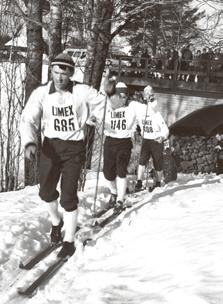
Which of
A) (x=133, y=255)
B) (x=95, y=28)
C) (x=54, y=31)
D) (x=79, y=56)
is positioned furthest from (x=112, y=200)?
(x=79, y=56)

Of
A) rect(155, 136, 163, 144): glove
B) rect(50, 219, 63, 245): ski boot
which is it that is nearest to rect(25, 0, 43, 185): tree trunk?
rect(155, 136, 163, 144): glove

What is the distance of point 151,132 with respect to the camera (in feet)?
30.6

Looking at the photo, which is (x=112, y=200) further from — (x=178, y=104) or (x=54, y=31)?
(x=178, y=104)

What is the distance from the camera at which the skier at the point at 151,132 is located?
29.9 ft

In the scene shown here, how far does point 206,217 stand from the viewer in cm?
616

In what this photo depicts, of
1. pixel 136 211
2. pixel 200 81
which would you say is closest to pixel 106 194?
pixel 136 211

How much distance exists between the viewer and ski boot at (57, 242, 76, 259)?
4.75m

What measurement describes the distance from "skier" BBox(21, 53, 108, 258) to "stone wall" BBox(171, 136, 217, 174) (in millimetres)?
18163

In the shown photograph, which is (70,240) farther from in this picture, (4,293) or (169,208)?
(169,208)

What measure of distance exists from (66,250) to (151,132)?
4.91 meters

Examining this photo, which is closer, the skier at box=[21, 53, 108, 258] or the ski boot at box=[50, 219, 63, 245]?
the skier at box=[21, 53, 108, 258]

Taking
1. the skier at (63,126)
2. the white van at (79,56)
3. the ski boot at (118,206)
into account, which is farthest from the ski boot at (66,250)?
the white van at (79,56)

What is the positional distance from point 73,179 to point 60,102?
0.82 m

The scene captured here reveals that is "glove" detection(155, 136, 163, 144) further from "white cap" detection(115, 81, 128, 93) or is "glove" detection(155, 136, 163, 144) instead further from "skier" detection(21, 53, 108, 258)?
"skier" detection(21, 53, 108, 258)
